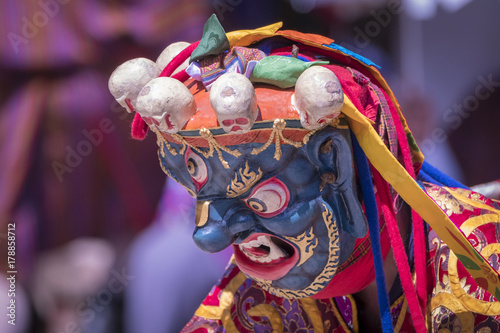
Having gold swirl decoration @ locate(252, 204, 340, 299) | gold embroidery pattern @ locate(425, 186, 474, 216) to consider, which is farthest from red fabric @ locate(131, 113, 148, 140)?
gold embroidery pattern @ locate(425, 186, 474, 216)

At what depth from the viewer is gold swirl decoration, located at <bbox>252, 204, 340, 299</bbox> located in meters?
1.00

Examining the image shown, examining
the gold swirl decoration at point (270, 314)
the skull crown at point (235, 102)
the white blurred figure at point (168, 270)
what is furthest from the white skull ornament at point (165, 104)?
the white blurred figure at point (168, 270)

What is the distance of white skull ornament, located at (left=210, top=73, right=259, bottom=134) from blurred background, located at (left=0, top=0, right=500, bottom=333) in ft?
2.06

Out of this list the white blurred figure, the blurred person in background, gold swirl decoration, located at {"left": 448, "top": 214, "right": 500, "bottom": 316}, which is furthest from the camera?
the white blurred figure

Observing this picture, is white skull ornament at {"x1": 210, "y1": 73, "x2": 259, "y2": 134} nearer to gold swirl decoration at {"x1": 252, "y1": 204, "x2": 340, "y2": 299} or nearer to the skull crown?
the skull crown

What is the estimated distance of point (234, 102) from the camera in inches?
33.2

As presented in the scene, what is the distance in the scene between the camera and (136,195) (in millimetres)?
1535

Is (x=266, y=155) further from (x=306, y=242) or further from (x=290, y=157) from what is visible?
(x=306, y=242)

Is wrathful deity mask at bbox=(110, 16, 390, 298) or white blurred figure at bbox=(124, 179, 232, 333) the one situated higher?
wrathful deity mask at bbox=(110, 16, 390, 298)

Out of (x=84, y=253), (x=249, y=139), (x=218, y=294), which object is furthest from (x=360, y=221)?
(x=84, y=253)

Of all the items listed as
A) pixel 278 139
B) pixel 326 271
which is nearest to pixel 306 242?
pixel 326 271

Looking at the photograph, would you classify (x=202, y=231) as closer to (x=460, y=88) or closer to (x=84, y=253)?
(x=84, y=253)

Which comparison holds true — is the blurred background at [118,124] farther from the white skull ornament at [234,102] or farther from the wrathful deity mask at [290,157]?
the white skull ornament at [234,102]

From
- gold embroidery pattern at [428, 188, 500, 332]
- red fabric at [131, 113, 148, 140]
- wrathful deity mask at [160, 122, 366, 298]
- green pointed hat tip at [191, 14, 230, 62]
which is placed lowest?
gold embroidery pattern at [428, 188, 500, 332]
